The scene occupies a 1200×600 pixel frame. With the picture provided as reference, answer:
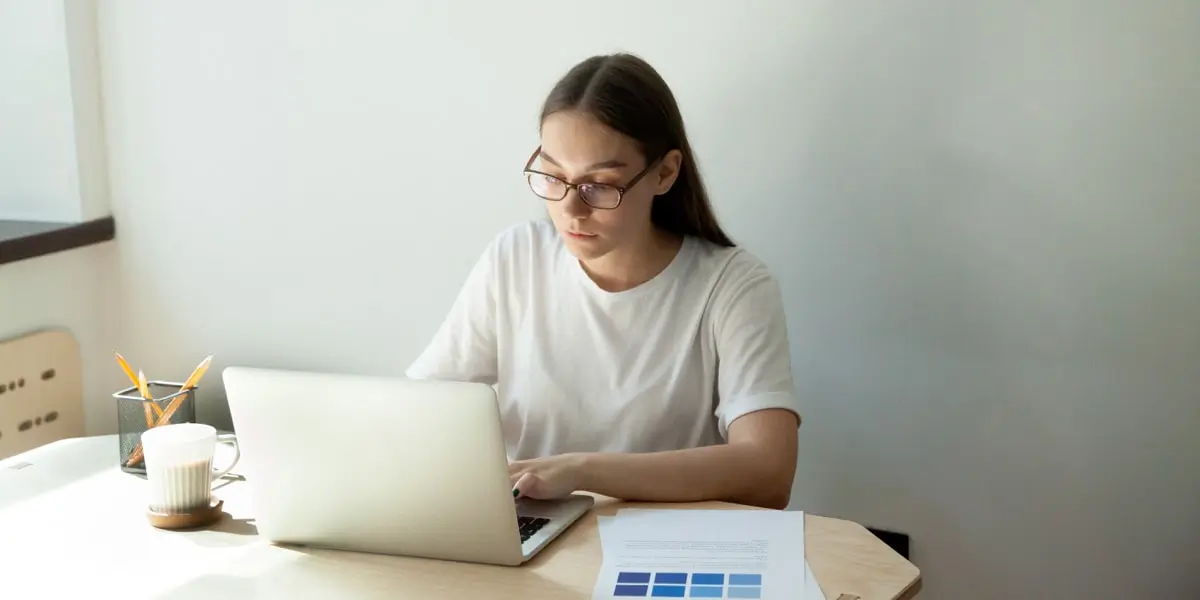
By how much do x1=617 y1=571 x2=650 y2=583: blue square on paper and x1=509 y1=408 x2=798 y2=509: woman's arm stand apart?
0.69 feet

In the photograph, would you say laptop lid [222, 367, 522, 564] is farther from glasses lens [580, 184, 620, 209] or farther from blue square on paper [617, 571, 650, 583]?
glasses lens [580, 184, 620, 209]

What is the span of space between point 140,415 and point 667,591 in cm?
80

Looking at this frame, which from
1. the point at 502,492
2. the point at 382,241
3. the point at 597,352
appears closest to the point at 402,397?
the point at 502,492

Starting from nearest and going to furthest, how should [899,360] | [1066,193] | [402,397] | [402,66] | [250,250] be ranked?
[402,397]
[1066,193]
[899,360]
[402,66]
[250,250]

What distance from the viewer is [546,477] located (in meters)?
1.40

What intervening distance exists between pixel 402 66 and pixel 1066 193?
1.13 metres

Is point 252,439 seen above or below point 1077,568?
above

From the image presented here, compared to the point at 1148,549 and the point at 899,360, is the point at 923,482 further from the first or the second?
the point at 1148,549

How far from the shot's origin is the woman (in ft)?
5.40

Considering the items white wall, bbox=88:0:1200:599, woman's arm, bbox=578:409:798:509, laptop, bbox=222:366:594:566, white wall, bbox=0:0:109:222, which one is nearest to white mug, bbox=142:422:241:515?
laptop, bbox=222:366:594:566

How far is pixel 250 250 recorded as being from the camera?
91.8 inches

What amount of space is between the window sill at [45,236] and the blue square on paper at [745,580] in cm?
148

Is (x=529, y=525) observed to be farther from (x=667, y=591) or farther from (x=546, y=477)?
(x=667, y=591)

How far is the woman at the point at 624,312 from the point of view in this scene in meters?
1.64
